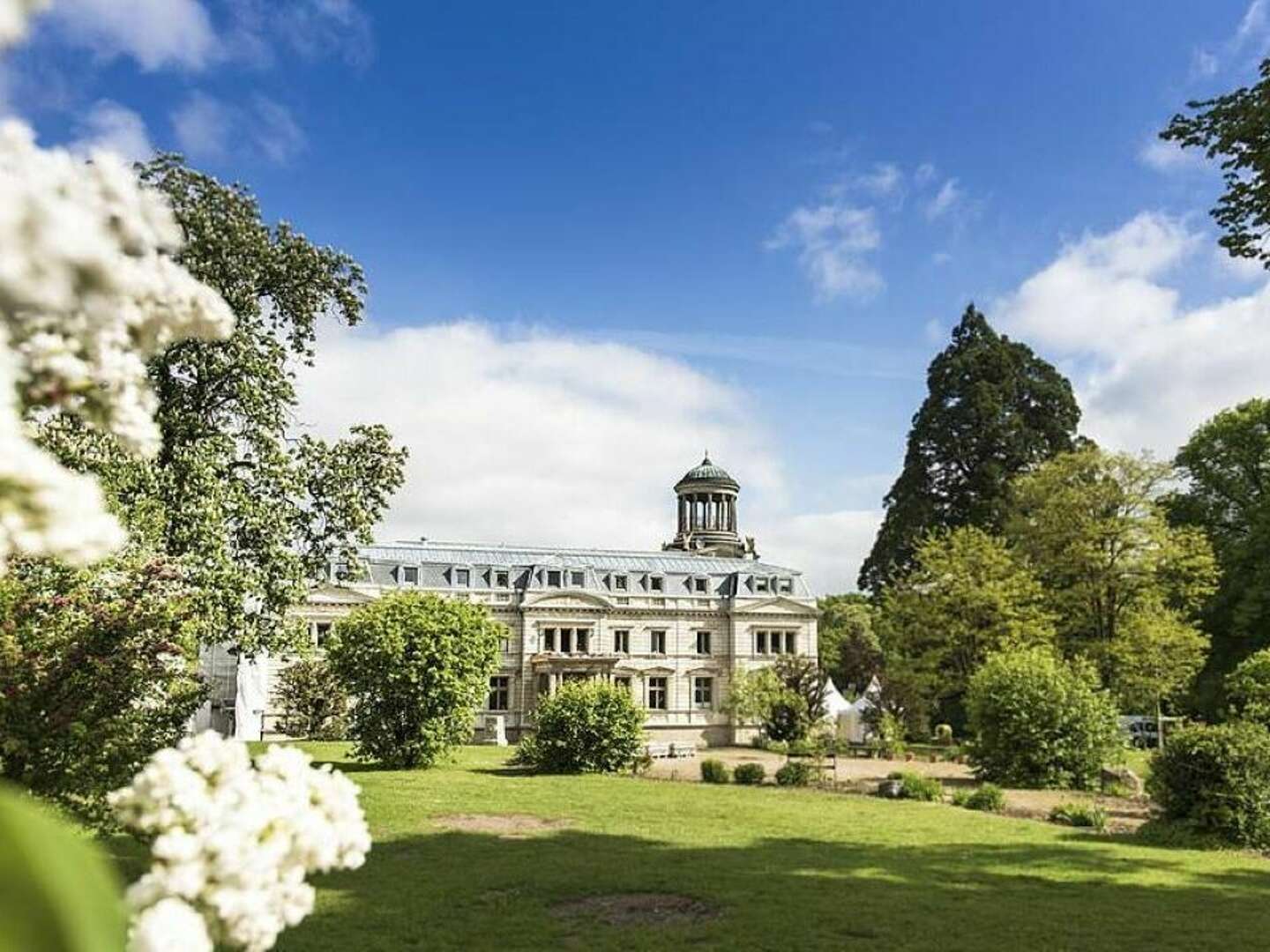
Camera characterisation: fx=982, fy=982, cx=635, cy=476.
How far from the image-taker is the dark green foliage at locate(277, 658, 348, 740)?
43.7 metres

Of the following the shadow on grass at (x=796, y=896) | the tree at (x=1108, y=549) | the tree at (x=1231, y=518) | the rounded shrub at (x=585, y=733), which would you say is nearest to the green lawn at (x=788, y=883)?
the shadow on grass at (x=796, y=896)

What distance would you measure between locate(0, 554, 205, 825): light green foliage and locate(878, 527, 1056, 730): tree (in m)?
29.4

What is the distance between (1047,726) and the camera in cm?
2697

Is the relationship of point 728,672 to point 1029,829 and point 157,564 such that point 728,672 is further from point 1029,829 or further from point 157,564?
point 157,564

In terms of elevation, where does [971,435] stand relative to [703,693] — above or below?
above

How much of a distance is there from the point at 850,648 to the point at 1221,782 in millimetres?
42733

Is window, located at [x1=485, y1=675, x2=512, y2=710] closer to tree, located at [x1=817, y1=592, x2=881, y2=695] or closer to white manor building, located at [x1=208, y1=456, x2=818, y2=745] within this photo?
white manor building, located at [x1=208, y1=456, x2=818, y2=745]

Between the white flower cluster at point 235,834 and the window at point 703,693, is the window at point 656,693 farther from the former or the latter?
the white flower cluster at point 235,834

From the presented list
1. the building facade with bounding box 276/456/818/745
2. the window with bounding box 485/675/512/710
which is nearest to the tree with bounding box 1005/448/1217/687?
the building facade with bounding box 276/456/818/745

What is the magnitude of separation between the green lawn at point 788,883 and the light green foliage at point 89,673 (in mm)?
2827

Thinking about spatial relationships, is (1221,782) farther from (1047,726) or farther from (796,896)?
(796,896)

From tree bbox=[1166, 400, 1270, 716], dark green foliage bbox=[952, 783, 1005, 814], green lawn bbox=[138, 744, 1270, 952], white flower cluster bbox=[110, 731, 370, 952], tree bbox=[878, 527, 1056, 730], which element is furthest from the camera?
tree bbox=[1166, 400, 1270, 716]

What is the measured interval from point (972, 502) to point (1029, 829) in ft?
115

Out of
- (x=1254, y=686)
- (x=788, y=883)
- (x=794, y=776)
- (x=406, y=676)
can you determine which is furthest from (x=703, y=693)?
(x=788, y=883)
